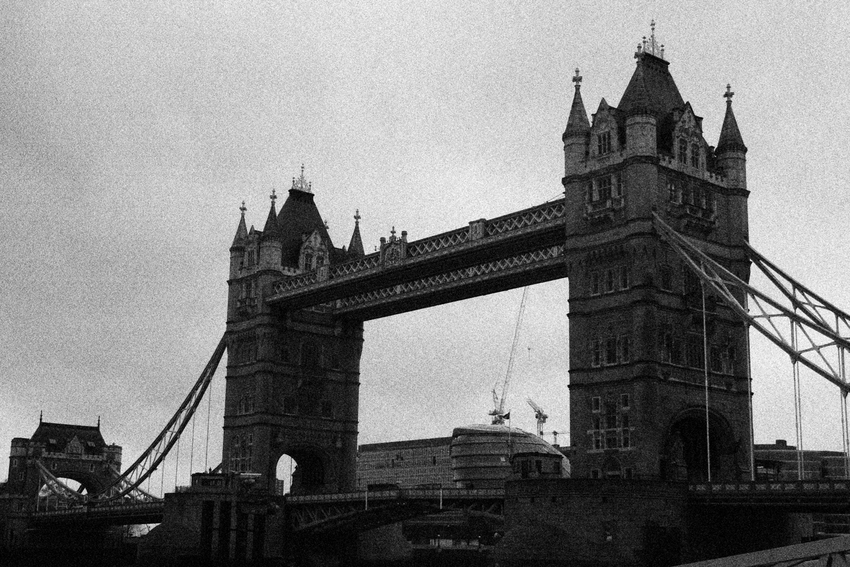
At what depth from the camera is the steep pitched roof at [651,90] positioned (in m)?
84.2

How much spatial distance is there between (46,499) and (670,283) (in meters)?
109

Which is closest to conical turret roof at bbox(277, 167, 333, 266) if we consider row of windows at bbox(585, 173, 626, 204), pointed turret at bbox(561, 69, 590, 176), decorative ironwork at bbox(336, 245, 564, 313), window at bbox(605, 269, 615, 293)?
decorative ironwork at bbox(336, 245, 564, 313)

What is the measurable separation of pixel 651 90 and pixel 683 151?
18.2 feet

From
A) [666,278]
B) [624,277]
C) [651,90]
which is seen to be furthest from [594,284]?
[651,90]

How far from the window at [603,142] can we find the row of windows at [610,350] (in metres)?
13.6

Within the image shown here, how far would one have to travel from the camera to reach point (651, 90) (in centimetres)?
8781

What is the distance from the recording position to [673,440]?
82125mm

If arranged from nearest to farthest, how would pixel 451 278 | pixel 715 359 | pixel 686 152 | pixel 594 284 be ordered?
pixel 594 284, pixel 715 359, pixel 686 152, pixel 451 278

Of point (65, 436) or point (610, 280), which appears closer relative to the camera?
point (610, 280)

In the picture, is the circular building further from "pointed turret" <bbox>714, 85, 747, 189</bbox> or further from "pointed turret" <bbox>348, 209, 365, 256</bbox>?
"pointed turret" <bbox>714, 85, 747, 189</bbox>

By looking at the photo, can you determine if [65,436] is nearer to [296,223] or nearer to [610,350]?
[296,223]

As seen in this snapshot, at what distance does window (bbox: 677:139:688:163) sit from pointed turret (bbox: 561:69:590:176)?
21.9 ft

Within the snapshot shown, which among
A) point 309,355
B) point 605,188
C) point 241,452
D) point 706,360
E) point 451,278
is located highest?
point 605,188

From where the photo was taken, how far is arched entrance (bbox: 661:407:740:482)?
8119cm
